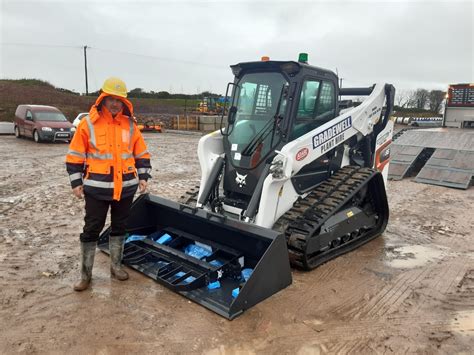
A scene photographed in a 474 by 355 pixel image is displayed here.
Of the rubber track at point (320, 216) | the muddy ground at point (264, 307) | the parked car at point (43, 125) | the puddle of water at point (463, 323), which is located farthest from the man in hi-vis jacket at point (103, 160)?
the parked car at point (43, 125)

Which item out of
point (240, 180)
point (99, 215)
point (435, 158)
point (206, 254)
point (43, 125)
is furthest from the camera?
point (43, 125)

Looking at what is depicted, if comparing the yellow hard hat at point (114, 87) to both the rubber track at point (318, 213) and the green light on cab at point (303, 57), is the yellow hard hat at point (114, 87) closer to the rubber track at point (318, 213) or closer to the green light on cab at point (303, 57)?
the rubber track at point (318, 213)

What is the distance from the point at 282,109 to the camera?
4668 mm

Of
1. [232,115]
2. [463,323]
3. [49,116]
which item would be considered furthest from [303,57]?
[49,116]

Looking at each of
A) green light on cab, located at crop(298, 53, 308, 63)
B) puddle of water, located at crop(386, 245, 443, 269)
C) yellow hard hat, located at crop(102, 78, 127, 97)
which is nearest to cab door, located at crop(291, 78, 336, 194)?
green light on cab, located at crop(298, 53, 308, 63)

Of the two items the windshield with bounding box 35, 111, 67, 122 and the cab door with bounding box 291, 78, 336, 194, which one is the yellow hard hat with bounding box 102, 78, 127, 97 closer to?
the cab door with bounding box 291, 78, 336, 194

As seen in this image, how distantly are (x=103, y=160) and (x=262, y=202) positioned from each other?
5.52ft

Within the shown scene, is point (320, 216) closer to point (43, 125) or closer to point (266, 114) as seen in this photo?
point (266, 114)

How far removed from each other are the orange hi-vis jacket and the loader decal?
2.20m

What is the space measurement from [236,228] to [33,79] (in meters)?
44.3

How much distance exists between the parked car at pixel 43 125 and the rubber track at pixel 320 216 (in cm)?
1432

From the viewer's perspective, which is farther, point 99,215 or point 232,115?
point 232,115

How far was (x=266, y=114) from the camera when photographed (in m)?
4.80

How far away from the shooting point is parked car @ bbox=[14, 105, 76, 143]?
16.5 metres
